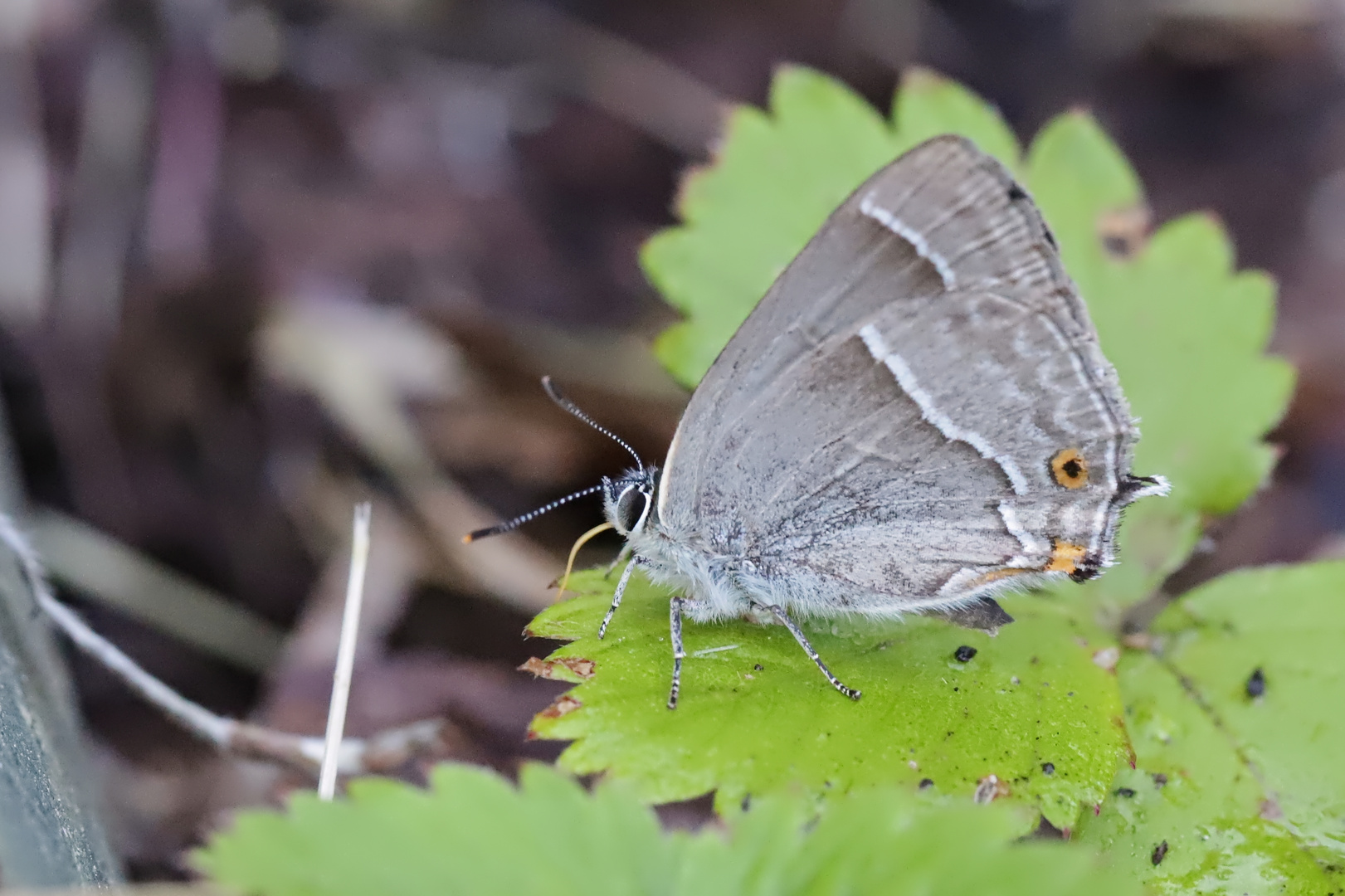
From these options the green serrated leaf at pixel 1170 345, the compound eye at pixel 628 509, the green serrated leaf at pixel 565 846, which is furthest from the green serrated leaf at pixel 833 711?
the green serrated leaf at pixel 1170 345

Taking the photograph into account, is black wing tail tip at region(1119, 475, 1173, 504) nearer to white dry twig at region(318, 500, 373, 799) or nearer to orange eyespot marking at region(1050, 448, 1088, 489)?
orange eyespot marking at region(1050, 448, 1088, 489)

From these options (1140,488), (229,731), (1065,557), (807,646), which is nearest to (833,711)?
(807,646)

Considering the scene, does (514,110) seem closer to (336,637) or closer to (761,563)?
(336,637)

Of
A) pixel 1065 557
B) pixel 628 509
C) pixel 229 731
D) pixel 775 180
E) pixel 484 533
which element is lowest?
pixel 229 731

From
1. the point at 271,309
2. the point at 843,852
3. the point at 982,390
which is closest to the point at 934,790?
the point at 843,852

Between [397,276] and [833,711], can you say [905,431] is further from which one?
[397,276]

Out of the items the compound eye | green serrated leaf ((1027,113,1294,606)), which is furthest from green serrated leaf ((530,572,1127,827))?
green serrated leaf ((1027,113,1294,606))
